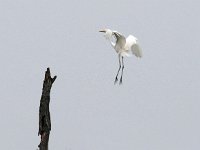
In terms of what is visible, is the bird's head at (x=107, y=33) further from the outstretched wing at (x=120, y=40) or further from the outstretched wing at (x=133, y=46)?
the outstretched wing at (x=133, y=46)

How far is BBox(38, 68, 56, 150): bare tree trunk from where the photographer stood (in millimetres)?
13062

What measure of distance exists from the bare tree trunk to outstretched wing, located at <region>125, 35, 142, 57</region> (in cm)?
423

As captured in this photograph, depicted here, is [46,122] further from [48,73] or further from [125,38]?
[125,38]

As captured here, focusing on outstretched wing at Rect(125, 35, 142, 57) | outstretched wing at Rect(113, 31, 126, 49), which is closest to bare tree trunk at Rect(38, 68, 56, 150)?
outstretched wing at Rect(113, 31, 126, 49)

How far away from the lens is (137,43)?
16.7m

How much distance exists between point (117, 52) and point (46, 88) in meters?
4.10

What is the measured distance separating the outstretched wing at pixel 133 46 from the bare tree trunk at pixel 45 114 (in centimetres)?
423

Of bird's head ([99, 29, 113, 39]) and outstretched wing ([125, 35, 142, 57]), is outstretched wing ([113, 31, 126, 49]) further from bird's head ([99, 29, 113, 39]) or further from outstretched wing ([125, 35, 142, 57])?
bird's head ([99, 29, 113, 39])

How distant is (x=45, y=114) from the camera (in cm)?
1348

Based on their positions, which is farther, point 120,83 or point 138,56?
point 138,56

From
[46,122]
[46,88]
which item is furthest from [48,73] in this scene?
[46,122]

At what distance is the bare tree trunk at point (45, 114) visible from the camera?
42.9 feet

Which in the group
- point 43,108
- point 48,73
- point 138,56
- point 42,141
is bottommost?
point 42,141

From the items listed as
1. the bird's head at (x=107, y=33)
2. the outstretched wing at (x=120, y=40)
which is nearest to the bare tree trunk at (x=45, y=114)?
the bird's head at (x=107, y=33)
